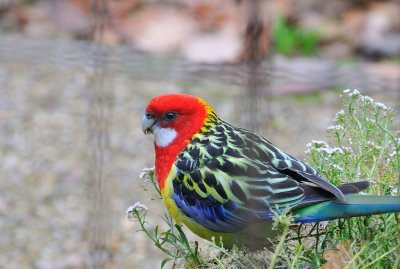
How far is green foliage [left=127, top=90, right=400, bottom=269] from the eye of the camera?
226 centimetres

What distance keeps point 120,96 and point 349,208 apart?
3614 mm

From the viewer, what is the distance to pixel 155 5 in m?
6.92

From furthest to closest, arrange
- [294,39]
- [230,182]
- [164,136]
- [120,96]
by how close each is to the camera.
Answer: [294,39], [120,96], [164,136], [230,182]

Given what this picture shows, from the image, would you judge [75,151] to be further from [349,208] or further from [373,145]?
[349,208]

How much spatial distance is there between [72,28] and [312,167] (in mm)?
4158

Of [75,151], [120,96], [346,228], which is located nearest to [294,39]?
[120,96]

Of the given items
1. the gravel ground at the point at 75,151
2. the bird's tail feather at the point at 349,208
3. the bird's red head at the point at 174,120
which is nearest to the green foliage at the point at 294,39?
the gravel ground at the point at 75,151

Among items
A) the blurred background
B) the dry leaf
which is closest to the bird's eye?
the blurred background

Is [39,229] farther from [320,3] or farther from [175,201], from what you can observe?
[320,3]

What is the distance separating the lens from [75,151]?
17.4 ft

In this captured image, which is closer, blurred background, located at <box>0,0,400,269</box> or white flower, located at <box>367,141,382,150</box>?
white flower, located at <box>367,141,382,150</box>

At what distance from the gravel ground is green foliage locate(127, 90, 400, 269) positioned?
4.85 feet

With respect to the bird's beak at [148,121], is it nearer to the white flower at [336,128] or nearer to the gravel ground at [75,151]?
the white flower at [336,128]

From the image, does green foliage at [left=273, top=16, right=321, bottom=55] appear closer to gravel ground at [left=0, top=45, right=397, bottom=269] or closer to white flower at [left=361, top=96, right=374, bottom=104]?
gravel ground at [left=0, top=45, right=397, bottom=269]
